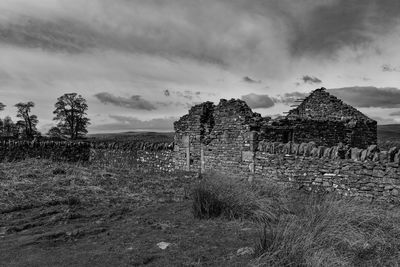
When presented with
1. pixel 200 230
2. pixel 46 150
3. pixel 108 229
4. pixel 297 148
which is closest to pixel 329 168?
pixel 297 148

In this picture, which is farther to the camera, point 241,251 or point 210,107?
point 210,107

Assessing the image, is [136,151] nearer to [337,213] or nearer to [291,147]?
[291,147]

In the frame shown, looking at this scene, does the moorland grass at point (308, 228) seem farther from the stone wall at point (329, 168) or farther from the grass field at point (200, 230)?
the stone wall at point (329, 168)

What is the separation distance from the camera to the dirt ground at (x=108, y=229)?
15.9ft

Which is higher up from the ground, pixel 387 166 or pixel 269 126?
pixel 269 126

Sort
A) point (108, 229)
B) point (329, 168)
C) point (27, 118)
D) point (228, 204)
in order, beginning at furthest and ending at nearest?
1. point (27, 118)
2. point (329, 168)
3. point (228, 204)
4. point (108, 229)

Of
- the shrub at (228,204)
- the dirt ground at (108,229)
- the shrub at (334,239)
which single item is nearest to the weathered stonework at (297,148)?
the shrub at (334,239)

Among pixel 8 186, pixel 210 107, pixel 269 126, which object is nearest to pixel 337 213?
pixel 269 126

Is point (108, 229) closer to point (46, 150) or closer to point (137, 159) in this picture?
point (137, 159)

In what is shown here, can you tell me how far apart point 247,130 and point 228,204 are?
21.5 ft

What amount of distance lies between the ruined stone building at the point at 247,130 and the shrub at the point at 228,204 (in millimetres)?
5568

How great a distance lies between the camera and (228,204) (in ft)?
22.7

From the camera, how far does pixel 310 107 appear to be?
715 inches

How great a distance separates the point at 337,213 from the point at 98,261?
3.82 m
